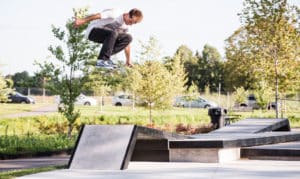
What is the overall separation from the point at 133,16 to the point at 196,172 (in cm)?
269

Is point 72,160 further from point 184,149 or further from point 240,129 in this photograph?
point 240,129

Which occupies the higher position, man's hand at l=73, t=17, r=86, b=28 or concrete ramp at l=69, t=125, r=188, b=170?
man's hand at l=73, t=17, r=86, b=28

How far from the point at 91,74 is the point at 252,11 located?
30.2 ft

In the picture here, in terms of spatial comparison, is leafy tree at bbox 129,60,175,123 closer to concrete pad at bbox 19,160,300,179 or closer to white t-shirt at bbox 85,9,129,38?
concrete pad at bbox 19,160,300,179

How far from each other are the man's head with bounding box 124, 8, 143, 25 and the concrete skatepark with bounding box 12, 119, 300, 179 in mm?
1882

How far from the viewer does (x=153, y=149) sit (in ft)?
30.9

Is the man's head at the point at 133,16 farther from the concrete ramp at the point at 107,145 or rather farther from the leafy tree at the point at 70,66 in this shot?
the leafy tree at the point at 70,66

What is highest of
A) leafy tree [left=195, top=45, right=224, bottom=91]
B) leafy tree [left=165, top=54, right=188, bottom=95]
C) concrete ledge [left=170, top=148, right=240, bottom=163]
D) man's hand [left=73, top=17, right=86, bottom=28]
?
leafy tree [left=195, top=45, right=224, bottom=91]

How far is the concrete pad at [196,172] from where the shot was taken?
23.0 feet

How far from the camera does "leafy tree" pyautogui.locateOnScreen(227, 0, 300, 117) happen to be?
22906 millimetres

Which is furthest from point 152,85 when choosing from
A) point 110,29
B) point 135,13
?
point 135,13

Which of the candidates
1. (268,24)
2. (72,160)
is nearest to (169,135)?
(72,160)

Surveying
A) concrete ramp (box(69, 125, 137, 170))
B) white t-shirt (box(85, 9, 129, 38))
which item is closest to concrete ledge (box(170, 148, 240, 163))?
concrete ramp (box(69, 125, 137, 170))

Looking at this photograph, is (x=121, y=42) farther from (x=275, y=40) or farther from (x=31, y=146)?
(x=275, y=40)
